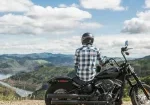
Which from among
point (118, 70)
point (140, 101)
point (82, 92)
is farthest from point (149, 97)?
point (82, 92)

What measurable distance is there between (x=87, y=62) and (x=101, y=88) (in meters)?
0.90

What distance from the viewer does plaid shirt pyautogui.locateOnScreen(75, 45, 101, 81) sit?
1088cm

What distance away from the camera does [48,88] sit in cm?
1109

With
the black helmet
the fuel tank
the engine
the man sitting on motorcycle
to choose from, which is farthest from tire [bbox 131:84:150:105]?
the black helmet

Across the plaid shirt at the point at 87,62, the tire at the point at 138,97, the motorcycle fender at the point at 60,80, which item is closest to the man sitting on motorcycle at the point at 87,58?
the plaid shirt at the point at 87,62

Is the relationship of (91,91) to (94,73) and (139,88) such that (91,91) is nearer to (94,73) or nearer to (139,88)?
(94,73)

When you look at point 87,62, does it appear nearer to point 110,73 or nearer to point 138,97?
point 110,73

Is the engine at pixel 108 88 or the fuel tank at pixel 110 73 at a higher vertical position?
the fuel tank at pixel 110 73

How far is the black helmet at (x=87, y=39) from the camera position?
35.7 ft

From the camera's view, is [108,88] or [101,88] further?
[101,88]

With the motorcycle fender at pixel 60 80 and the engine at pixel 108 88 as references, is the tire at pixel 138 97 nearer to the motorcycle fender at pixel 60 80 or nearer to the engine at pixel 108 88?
the engine at pixel 108 88

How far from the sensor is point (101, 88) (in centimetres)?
1091

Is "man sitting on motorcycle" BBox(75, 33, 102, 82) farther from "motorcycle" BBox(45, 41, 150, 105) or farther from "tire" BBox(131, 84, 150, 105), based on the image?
"tire" BBox(131, 84, 150, 105)

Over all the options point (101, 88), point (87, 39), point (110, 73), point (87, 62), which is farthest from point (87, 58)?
point (101, 88)
